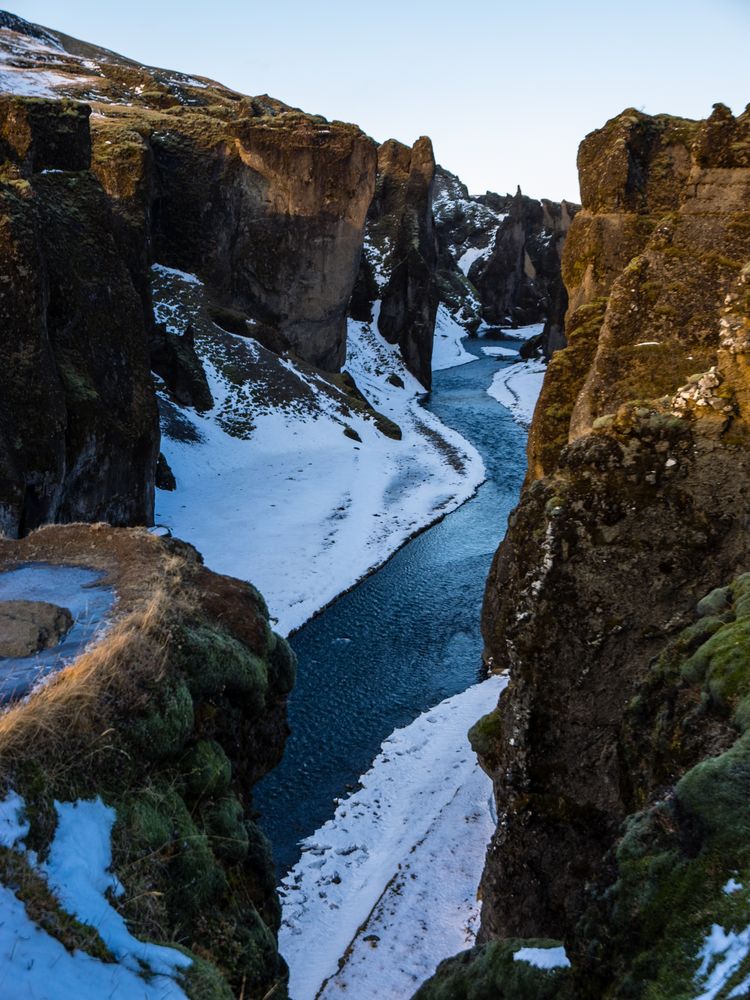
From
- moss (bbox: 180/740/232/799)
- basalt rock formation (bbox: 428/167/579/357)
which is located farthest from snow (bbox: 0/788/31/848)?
basalt rock formation (bbox: 428/167/579/357)

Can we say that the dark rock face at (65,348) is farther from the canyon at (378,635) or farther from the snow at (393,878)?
the snow at (393,878)

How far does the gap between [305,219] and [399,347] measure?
2459 centimetres

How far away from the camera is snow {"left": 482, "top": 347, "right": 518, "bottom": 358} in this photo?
106 meters

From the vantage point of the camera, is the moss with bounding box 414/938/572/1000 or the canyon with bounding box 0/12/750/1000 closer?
the canyon with bounding box 0/12/750/1000

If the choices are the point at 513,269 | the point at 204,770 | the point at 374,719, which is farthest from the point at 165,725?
the point at 513,269

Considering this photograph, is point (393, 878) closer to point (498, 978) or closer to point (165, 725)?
point (498, 978)

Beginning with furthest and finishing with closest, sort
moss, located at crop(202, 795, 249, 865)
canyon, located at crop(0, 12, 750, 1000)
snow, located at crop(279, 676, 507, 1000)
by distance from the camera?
snow, located at crop(279, 676, 507, 1000), moss, located at crop(202, 795, 249, 865), canyon, located at crop(0, 12, 750, 1000)

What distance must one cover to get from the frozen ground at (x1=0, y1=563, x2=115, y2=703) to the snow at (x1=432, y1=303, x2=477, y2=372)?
87.4m

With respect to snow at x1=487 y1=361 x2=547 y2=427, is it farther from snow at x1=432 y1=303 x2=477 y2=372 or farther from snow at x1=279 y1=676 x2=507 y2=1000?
snow at x1=279 y1=676 x2=507 y2=1000

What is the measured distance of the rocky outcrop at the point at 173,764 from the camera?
6.38 meters

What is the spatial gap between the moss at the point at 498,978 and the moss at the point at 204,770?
3237mm

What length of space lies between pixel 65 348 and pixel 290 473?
18.2 meters

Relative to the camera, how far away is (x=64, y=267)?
28.5 metres

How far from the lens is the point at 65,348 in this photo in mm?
28688
